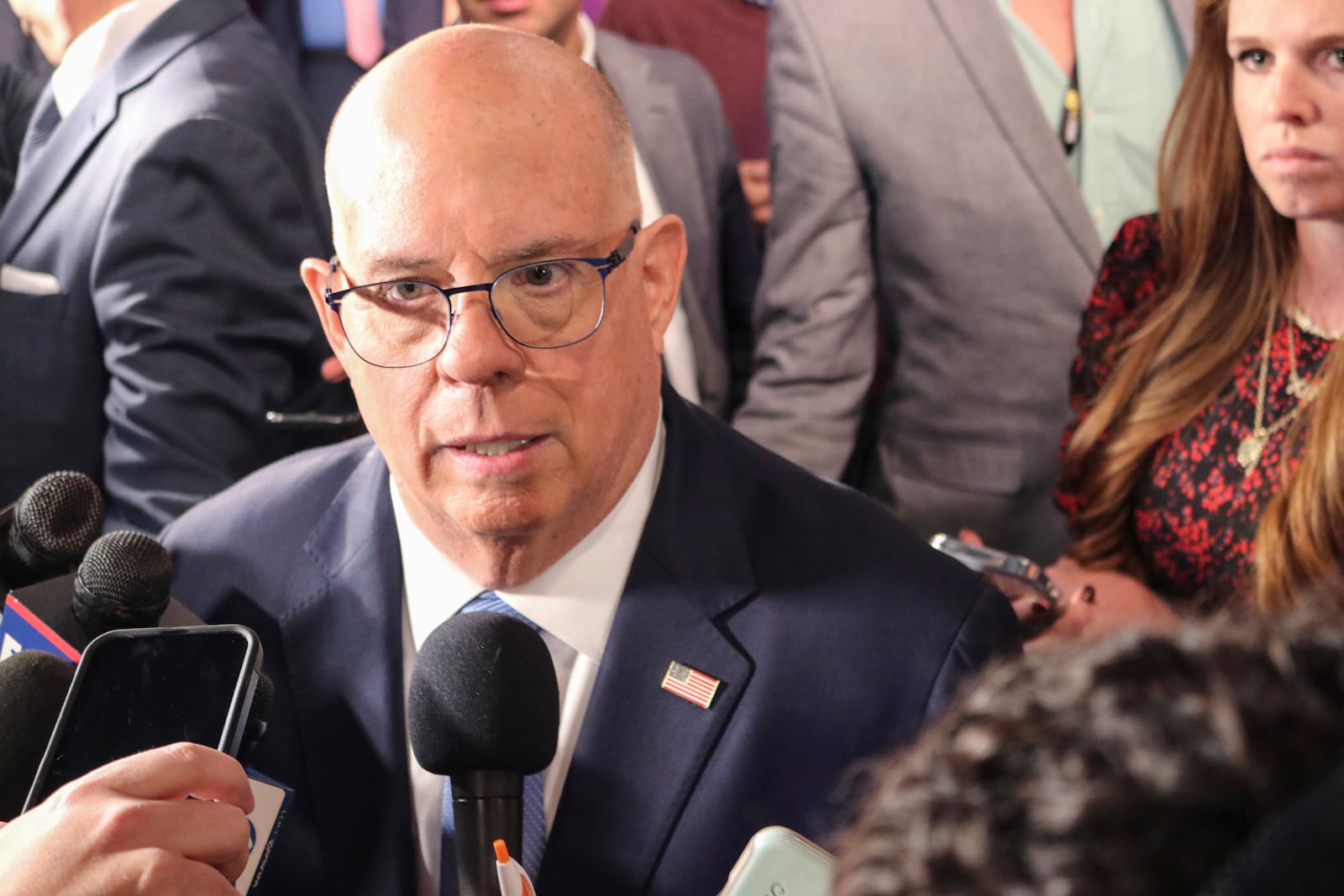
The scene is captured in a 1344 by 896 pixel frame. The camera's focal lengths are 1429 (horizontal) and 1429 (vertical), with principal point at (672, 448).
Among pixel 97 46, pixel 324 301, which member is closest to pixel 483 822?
pixel 324 301

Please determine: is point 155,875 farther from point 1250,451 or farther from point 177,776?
point 1250,451

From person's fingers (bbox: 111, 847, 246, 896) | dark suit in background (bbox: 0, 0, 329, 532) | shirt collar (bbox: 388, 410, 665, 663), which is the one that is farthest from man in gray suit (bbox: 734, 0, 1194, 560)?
person's fingers (bbox: 111, 847, 246, 896)

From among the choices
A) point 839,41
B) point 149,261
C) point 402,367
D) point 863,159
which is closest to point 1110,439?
point 863,159

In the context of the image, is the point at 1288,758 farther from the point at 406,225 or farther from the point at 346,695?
the point at 346,695

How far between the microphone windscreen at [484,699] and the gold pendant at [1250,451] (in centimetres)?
108

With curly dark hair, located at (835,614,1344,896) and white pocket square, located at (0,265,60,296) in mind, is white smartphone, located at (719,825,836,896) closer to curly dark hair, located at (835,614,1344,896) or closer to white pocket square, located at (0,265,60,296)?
curly dark hair, located at (835,614,1344,896)

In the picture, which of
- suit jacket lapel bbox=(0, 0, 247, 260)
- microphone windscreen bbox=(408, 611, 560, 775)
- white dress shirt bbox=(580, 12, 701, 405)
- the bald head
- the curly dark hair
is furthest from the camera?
white dress shirt bbox=(580, 12, 701, 405)

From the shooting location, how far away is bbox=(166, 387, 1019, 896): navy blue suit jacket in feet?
4.09

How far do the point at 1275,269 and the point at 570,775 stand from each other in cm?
113

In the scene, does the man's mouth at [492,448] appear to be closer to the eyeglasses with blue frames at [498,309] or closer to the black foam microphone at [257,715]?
the eyeglasses with blue frames at [498,309]

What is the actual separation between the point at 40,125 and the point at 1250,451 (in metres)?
1.80

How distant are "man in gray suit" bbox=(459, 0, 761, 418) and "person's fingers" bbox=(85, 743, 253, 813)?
131 cm

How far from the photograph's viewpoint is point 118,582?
1124 mm

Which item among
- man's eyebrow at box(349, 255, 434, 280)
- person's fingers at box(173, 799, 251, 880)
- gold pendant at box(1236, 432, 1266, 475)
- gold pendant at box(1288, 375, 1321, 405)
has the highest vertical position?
man's eyebrow at box(349, 255, 434, 280)
